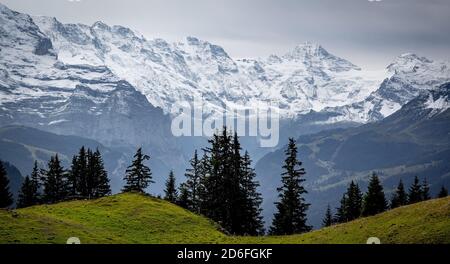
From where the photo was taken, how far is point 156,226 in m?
71.8

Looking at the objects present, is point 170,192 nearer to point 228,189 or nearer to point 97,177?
point 97,177

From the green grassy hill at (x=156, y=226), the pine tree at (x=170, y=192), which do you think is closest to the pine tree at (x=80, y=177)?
the pine tree at (x=170, y=192)

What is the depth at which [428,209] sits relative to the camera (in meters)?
59.6

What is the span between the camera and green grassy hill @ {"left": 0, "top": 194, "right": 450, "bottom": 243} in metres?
55.1

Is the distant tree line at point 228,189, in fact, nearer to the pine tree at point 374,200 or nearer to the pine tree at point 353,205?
the pine tree at point 374,200

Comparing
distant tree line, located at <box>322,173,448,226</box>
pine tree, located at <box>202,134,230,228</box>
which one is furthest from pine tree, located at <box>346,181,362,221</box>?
pine tree, located at <box>202,134,230,228</box>

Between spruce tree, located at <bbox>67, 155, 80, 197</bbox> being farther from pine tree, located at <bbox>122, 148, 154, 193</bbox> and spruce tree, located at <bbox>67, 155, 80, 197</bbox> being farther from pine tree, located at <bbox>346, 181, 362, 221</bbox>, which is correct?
pine tree, located at <bbox>346, 181, 362, 221</bbox>

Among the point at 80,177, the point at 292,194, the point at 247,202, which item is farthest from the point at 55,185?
the point at 292,194
